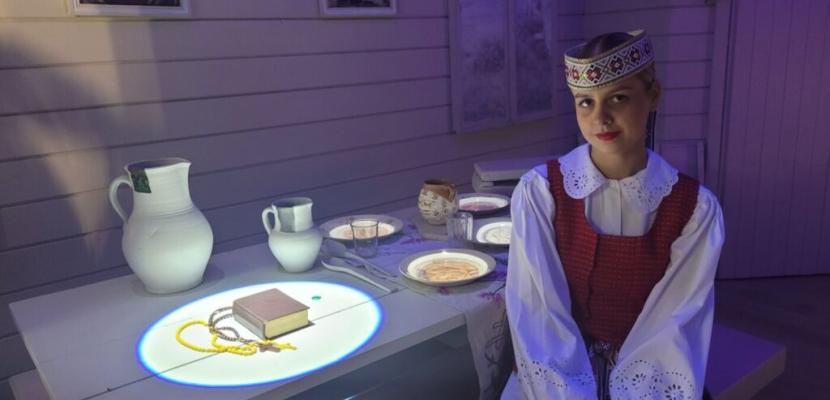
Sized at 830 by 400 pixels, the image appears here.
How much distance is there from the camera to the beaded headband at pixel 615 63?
3.72 feet

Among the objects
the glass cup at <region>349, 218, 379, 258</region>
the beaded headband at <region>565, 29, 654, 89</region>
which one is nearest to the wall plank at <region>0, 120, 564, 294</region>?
the glass cup at <region>349, 218, 379, 258</region>

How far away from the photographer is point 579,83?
1183 millimetres

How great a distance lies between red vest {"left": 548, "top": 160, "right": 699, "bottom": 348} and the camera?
1.22 meters

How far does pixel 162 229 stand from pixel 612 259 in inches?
38.5

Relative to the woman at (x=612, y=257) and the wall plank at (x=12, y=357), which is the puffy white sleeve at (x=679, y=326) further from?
the wall plank at (x=12, y=357)

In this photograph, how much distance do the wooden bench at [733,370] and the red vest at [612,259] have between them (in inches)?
15.3

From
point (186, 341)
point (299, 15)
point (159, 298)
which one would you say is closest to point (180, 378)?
point (186, 341)

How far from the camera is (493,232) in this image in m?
1.80

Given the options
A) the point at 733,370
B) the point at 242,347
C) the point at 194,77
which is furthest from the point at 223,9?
the point at 733,370

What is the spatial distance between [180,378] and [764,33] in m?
3.06

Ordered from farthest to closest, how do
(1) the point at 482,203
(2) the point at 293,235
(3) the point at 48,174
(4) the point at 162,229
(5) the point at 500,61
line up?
(5) the point at 500,61, (1) the point at 482,203, (3) the point at 48,174, (2) the point at 293,235, (4) the point at 162,229

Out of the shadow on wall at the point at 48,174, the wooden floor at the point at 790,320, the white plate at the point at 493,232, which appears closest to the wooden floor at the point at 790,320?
the wooden floor at the point at 790,320

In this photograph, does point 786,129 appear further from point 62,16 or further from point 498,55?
point 62,16

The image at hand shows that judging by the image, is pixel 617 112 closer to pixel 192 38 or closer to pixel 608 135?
pixel 608 135
